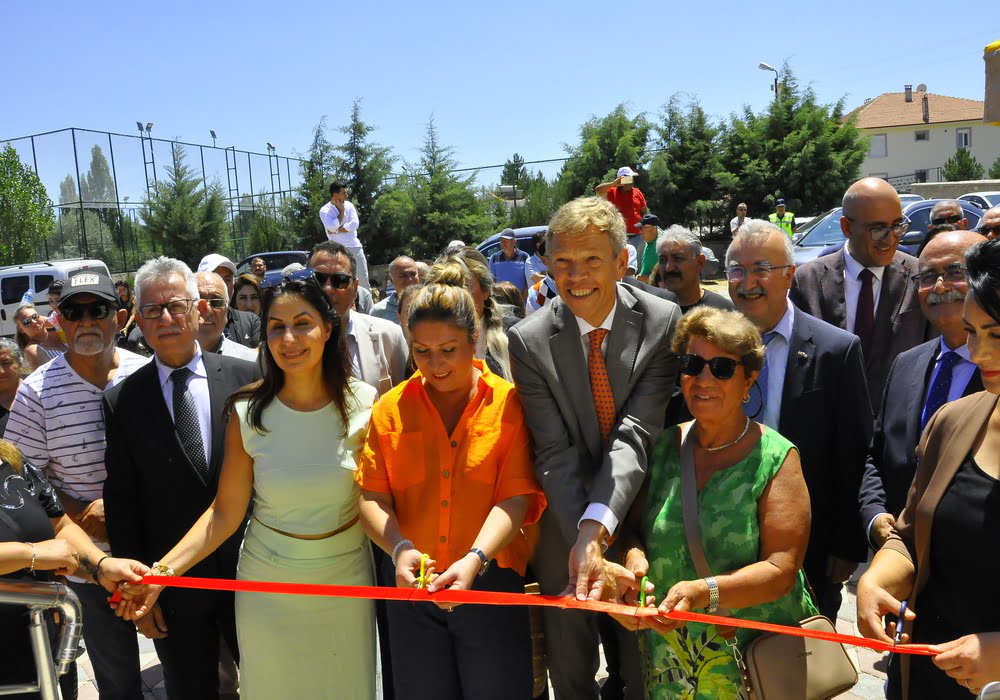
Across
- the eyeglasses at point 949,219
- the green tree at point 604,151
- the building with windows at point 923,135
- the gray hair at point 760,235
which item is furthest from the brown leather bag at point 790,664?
the building with windows at point 923,135

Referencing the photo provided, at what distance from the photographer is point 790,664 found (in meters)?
2.70

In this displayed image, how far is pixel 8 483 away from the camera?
3010mm

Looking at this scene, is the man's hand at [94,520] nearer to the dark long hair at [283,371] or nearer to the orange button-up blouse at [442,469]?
the dark long hair at [283,371]

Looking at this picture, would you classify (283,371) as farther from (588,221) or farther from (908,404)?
(908,404)

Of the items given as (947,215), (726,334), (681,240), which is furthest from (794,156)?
(726,334)

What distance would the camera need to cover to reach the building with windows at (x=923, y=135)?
197 ft

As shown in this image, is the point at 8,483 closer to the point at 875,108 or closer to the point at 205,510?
the point at 205,510

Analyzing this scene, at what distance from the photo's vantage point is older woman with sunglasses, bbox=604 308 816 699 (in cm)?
276

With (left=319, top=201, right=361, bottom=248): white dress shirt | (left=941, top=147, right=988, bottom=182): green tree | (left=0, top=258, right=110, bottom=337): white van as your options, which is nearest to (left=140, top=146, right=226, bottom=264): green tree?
(left=0, top=258, right=110, bottom=337): white van

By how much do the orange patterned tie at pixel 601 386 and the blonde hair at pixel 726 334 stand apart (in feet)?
1.12

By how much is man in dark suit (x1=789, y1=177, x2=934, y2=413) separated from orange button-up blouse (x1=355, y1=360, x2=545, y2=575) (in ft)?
8.23

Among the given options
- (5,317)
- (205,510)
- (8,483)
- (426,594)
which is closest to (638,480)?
(426,594)

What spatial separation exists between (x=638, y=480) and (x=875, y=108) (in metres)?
71.3

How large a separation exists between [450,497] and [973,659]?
176 cm
